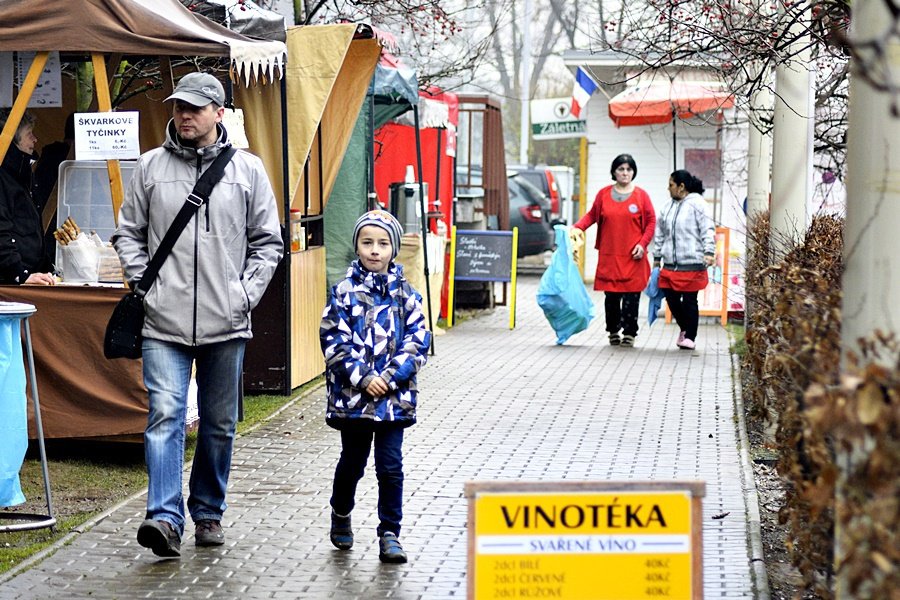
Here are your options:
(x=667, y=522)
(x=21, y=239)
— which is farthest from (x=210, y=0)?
(x=667, y=522)

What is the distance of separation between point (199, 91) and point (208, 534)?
6.46ft

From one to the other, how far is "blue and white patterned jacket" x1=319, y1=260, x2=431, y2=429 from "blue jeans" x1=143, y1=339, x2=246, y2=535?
1.76 ft

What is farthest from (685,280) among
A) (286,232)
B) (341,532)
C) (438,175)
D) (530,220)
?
(530,220)

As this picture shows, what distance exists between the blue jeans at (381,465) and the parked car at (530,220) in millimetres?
20658

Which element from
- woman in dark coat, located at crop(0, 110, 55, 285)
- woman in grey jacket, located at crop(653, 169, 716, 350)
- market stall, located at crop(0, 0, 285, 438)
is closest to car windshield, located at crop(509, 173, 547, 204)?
woman in grey jacket, located at crop(653, 169, 716, 350)

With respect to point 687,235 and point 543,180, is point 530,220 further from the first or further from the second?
point 687,235

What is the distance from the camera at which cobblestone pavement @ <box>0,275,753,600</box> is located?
5.97 meters

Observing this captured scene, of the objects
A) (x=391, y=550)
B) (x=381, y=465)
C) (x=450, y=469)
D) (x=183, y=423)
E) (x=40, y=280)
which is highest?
(x=40, y=280)

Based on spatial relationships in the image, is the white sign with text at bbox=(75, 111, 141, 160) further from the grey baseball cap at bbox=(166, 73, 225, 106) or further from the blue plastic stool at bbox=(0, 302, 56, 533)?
the grey baseball cap at bbox=(166, 73, 225, 106)

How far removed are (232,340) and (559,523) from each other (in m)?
2.79

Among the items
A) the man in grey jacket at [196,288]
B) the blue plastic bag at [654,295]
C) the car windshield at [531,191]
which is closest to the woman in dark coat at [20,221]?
the man in grey jacket at [196,288]

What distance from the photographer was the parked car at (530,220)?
88.9 ft

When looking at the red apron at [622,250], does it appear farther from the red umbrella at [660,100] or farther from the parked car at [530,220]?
the parked car at [530,220]

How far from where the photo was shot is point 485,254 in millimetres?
17641
